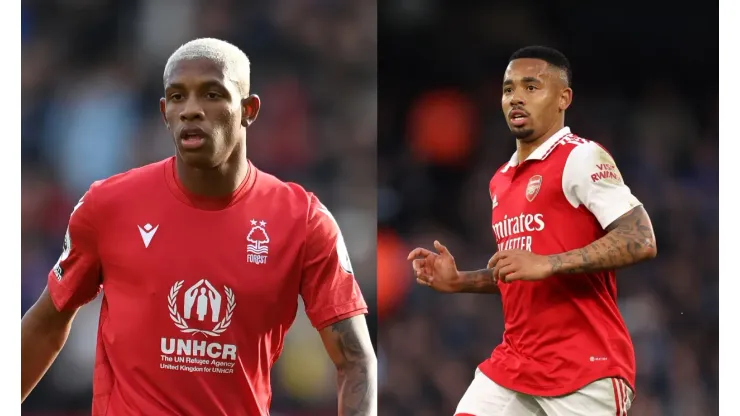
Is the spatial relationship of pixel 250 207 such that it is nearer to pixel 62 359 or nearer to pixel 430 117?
pixel 62 359

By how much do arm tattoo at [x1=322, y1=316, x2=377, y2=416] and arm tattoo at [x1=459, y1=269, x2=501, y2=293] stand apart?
110 cm

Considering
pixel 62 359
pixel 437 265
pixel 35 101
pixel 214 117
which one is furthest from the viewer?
pixel 35 101

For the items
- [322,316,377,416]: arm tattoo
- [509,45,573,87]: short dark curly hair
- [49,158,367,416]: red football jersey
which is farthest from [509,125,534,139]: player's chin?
[322,316,377,416]: arm tattoo

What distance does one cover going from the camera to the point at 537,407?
3527 millimetres

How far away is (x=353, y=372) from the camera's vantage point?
278 centimetres

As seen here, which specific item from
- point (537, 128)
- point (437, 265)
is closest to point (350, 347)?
point (437, 265)

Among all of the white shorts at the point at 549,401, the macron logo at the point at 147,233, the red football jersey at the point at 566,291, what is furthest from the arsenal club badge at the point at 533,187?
the macron logo at the point at 147,233

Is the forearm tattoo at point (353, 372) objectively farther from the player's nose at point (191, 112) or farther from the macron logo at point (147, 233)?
the player's nose at point (191, 112)

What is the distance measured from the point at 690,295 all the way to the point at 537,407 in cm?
367

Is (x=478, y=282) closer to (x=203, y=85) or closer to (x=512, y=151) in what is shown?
(x=203, y=85)

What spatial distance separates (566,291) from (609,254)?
367mm

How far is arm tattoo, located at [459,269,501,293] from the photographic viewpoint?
3836 mm

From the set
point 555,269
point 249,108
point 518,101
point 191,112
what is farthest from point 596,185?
point 191,112

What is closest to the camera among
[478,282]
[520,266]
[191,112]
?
[191,112]
